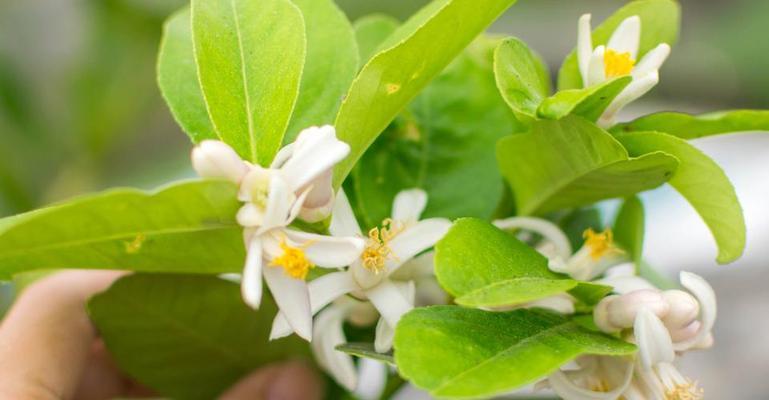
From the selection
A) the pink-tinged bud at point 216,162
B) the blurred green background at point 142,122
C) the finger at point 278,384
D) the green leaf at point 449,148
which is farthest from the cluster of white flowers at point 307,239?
the blurred green background at point 142,122

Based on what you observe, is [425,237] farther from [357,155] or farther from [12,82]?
[12,82]

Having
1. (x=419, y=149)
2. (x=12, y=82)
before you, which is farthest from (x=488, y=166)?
(x=12, y=82)

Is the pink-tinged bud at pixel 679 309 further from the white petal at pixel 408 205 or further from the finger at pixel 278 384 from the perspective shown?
the finger at pixel 278 384

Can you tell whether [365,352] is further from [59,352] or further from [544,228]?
[59,352]

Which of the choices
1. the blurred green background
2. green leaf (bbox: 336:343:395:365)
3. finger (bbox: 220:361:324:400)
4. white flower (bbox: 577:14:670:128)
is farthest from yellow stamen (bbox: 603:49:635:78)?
the blurred green background

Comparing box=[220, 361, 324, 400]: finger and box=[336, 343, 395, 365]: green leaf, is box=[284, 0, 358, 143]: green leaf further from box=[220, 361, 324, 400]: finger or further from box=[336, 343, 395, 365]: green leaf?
box=[220, 361, 324, 400]: finger

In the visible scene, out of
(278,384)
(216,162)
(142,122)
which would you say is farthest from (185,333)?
(142,122)

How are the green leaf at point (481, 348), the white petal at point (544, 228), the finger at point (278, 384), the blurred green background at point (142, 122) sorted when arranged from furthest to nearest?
the blurred green background at point (142, 122) < the finger at point (278, 384) < the white petal at point (544, 228) < the green leaf at point (481, 348)

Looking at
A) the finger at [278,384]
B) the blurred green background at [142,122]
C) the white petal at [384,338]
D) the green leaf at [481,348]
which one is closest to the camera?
the green leaf at [481,348]
